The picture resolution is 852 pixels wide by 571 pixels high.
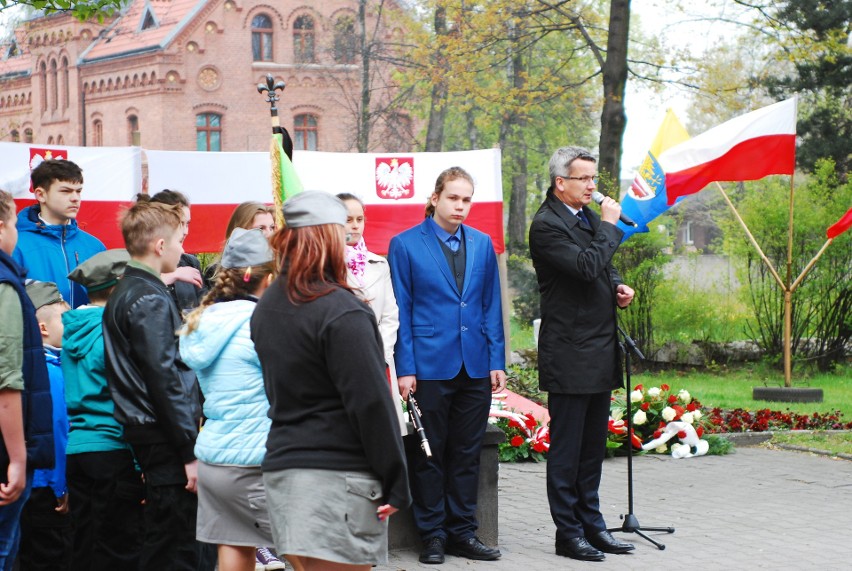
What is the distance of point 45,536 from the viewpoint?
5.16m

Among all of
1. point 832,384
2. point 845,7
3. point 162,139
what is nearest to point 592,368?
point 832,384

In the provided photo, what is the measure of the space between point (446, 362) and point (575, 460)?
92 centimetres

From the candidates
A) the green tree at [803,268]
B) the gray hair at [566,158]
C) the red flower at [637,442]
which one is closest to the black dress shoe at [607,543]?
the gray hair at [566,158]

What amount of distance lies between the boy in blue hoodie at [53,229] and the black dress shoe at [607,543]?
3.31 metres

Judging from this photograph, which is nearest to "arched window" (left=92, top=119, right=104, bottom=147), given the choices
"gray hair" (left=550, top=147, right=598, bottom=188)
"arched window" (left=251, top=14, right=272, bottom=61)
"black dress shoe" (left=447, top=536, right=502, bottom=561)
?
"arched window" (left=251, top=14, right=272, bottom=61)

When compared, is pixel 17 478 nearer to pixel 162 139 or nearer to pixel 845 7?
pixel 845 7

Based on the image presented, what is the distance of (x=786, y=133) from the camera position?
1329cm

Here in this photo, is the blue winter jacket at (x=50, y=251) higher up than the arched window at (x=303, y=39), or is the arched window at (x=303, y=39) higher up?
the arched window at (x=303, y=39)

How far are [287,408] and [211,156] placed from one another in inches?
311

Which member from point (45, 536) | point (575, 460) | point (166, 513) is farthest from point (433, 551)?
point (45, 536)

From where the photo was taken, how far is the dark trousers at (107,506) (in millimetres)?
4945

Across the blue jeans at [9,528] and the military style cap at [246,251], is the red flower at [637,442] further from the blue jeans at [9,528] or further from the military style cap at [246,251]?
the blue jeans at [9,528]

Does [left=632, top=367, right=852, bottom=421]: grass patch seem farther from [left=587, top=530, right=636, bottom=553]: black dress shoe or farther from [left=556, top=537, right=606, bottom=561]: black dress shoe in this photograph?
[left=556, top=537, right=606, bottom=561]: black dress shoe

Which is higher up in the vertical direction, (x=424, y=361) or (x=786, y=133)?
(x=786, y=133)
